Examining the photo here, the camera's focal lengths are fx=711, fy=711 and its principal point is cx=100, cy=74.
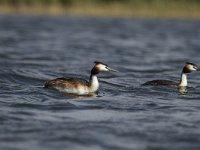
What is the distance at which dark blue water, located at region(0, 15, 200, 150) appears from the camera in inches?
516

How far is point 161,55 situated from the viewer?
3384cm

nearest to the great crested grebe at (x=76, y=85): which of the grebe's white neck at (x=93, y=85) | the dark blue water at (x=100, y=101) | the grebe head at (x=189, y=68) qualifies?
the grebe's white neck at (x=93, y=85)

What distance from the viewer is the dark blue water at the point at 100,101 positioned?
516 inches

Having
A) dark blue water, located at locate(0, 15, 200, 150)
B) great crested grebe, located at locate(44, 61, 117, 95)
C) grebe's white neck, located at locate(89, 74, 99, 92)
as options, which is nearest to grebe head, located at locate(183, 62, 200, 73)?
dark blue water, located at locate(0, 15, 200, 150)

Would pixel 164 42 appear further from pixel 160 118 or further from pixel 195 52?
pixel 160 118

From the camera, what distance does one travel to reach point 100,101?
17.8m

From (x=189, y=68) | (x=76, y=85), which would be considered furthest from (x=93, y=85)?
(x=189, y=68)

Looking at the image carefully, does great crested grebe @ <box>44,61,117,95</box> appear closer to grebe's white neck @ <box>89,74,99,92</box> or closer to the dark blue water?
grebe's white neck @ <box>89,74,99,92</box>

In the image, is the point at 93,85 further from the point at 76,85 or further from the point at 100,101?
the point at 100,101

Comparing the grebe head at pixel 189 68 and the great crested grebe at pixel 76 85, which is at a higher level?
the grebe head at pixel 189 68

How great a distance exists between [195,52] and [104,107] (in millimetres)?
19712

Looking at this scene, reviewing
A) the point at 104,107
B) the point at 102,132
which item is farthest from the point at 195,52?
the point at 102,132

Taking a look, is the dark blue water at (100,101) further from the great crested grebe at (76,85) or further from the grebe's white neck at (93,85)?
the grebe's white neck at (93,85)

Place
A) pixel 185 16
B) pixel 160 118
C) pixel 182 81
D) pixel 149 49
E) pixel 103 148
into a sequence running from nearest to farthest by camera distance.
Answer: pixel 103 148 < pixel 160 118 < pixel 182 81 < pixel 149 49 < pixel 185 16
